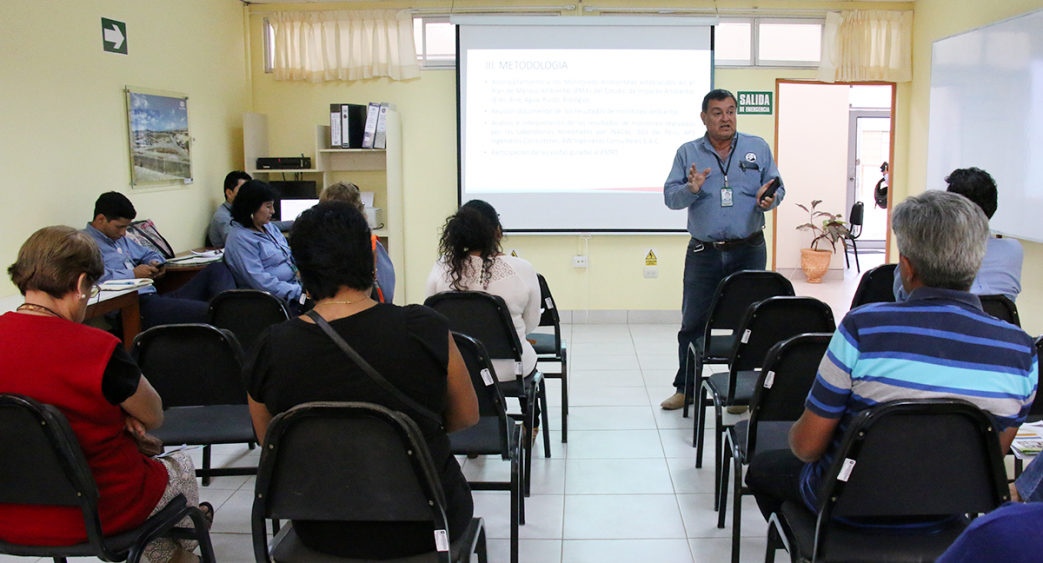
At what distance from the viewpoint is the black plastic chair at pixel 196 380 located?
7.92 feet

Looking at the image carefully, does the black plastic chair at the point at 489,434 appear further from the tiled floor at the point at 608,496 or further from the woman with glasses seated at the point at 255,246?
the woman with glasses seated at the point at 255,246

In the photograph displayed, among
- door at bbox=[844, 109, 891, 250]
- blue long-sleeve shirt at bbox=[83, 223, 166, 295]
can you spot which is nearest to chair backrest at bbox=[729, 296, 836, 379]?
blue long-sleeve shirt at bbox=[83, 223, 166, 295]

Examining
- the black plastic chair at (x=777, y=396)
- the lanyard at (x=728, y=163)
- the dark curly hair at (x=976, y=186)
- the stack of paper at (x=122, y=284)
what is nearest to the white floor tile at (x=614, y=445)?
the black plastic chair at (x=777, y=396)

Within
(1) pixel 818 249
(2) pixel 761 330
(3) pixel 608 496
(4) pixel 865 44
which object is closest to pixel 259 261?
(3) pixel 608 496

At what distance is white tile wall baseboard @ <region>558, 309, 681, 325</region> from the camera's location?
253 inches

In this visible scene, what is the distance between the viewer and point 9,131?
3814mm

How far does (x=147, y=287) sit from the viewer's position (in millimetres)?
→ 4352

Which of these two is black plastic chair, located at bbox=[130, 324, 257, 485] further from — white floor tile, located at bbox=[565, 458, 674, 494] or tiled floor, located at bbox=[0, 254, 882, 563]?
white floor tile, located at bbox=[565, 458, 674, 494]

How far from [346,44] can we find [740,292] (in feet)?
14.2

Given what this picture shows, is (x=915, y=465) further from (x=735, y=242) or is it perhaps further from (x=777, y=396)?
(x=735, y=242)

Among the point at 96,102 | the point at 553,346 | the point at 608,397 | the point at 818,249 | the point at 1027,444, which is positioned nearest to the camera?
the point at 1027,444

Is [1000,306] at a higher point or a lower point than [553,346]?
higher

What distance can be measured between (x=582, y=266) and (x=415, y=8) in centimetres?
257

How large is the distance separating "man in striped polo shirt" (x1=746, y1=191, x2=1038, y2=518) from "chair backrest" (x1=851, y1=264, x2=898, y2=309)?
1.58m
